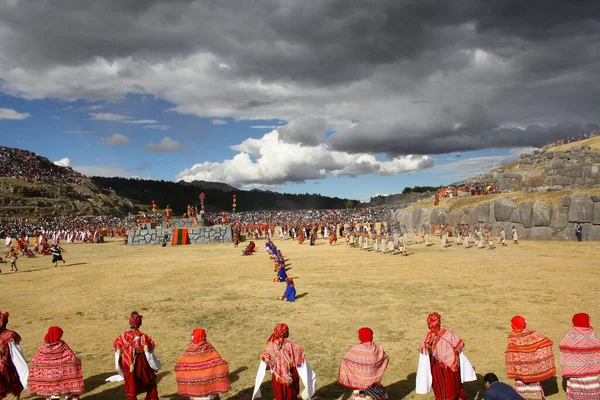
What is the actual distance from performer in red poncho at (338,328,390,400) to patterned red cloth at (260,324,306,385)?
644mm

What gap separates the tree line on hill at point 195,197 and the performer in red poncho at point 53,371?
4151 inches

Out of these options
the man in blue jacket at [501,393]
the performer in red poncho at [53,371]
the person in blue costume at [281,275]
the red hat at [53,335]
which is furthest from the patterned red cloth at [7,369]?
the person in blue costume at [281,275]

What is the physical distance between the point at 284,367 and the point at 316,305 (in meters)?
6.33

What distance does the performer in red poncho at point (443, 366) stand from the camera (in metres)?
4.98

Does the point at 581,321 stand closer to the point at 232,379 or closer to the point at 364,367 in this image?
the point at 364,367

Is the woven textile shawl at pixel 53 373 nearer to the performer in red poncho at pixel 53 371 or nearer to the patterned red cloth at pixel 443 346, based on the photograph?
the performer in red poncho at pixel 53 371

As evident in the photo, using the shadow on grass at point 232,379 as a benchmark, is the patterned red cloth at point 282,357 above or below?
above

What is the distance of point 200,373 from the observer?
4754mm

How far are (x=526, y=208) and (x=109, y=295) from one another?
83.2ft

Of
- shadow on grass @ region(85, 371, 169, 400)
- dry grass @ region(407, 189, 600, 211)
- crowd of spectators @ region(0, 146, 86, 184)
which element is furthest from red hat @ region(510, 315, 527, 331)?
crowd of spectators @ region(0, 146, 86, 184)

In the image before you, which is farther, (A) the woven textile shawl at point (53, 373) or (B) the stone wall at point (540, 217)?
(B) the stone wall at point (540, 217)

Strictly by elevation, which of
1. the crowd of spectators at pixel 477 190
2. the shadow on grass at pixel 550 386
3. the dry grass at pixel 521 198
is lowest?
the shadow on grass at pixel 550 386

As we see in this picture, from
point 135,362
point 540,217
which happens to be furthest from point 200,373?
point 540,217

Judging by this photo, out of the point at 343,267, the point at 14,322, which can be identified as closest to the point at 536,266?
the point at 343,267
